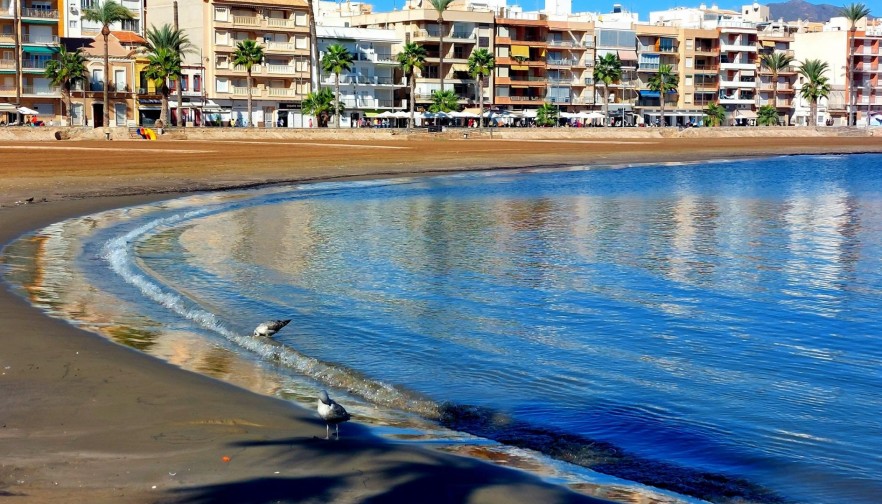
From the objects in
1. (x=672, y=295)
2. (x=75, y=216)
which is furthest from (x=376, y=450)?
(x=75, y=216)

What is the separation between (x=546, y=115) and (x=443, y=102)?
11.1 metres

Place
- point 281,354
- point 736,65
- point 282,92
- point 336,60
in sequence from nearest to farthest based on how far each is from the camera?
point 281,354 → point 336,60 → point 282,92 → point 736,65

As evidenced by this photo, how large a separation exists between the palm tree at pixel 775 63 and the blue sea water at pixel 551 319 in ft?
364

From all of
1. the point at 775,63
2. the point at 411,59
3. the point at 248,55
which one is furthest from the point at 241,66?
the point at 775,63

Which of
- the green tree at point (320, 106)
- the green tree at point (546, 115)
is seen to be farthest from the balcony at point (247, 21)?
the green tree at point (546, 115)

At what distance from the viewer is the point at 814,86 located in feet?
424

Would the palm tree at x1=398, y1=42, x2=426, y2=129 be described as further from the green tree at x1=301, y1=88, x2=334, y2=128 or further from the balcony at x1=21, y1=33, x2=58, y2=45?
the balcony at x1=21, y1=33, x2=58, y2=45

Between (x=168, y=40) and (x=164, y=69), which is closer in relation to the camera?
(x=164, y=69)

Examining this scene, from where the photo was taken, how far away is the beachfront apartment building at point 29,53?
92.4 metres

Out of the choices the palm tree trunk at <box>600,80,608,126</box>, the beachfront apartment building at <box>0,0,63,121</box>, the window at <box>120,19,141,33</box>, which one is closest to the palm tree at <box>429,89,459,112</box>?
the palm tree trunk at <box>600,80,608,126</box>

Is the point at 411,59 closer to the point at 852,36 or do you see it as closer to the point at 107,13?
the point at 107,13

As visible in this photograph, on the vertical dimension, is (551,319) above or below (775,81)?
below

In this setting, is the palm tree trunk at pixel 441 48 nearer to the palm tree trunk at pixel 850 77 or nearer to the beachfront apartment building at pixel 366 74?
the beachfront apartment building at pixel 366 74

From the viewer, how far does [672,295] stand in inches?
602
